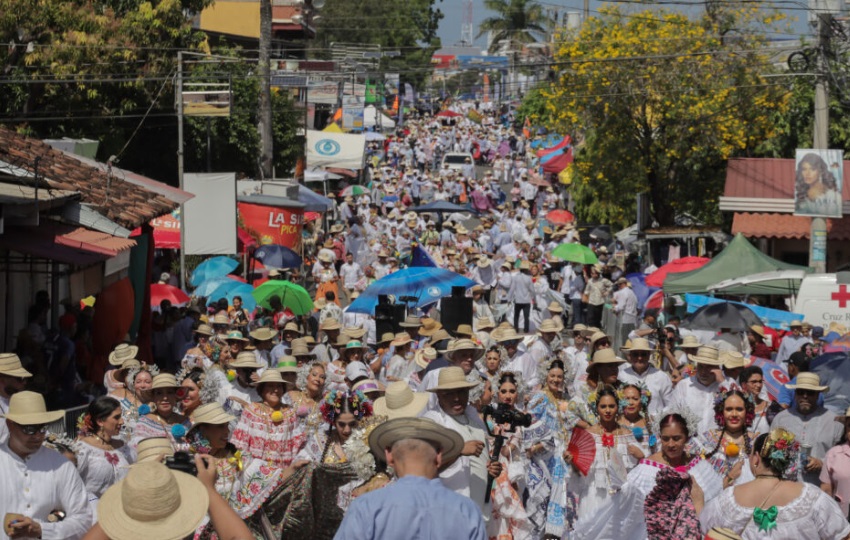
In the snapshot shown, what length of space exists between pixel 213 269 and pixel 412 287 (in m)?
6.09

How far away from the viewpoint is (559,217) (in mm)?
40188

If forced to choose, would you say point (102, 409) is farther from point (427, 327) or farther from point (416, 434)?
point (427, 327)

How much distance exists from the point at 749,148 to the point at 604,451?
2811 cm

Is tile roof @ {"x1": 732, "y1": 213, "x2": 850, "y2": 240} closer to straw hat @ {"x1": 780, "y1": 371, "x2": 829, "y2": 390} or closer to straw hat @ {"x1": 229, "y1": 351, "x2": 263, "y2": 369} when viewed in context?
straw hat @ {"x1": 780, "y1": 371, "x2": 829, "y2": 390}

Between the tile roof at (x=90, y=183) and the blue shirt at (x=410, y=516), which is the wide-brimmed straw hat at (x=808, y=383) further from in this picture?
the tile roof at (x=90, y=183)

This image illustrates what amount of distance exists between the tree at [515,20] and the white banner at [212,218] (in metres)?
83.3

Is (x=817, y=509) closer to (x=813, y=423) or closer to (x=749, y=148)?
(x=813, y=423)

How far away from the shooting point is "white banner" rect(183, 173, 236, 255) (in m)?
26.7

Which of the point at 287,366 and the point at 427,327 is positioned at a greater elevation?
the point at 287,366

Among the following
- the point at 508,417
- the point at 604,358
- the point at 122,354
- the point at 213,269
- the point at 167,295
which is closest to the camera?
the point at 508,417

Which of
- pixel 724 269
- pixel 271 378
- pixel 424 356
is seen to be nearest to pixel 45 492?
pixel 271 378

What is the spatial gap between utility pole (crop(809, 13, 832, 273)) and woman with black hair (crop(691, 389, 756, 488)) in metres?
14.7

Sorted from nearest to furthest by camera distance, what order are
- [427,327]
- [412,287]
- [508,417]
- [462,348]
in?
1. [508,417]
2. [462,348]
3. [427,327]
4. [412,287]

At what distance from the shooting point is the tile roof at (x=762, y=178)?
1206 inches
